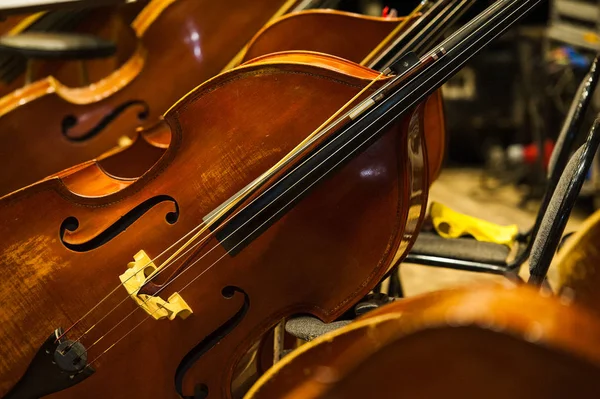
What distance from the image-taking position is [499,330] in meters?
0.45

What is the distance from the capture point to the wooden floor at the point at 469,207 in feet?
8.45

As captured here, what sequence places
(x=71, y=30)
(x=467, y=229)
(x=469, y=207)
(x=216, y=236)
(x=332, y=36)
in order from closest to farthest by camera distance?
(x=216, y=236)
(x=332, y=36)
(x=467, y=229)
(x=71, y=30)
(x=469, y=207)

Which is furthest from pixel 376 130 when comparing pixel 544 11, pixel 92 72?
pixel 544 11

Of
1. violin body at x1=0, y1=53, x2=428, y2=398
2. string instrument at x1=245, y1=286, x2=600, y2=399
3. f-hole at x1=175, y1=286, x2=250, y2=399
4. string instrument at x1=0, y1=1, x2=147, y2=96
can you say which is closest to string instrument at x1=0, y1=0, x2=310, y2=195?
string instrument at x1=0, y1=1, x2=147, y2=96

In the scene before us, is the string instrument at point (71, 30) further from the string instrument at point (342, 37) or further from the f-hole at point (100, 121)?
the string instrument at point (342, 37)

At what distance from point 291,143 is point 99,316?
1.37 ft

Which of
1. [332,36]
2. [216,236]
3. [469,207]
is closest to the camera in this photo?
[216,236]

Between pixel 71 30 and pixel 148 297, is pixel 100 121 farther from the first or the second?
pixel 148 297

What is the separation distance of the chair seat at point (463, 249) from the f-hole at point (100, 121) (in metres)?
0.77

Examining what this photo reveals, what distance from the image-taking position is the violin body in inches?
41.9

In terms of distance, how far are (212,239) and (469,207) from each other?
2541 mm

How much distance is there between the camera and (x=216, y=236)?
105 cm

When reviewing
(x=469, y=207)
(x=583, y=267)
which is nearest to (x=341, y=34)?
(x=583, y=267)

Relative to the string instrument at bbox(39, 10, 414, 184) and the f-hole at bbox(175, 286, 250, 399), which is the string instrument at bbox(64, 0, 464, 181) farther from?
the f-hole at bbox(175, 286, 250, 399)
